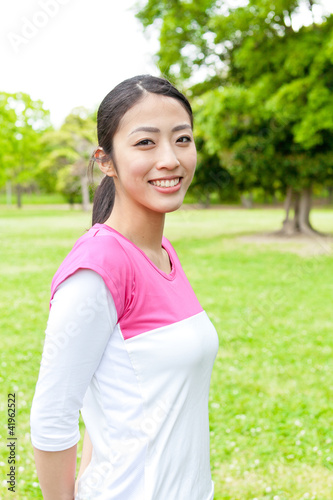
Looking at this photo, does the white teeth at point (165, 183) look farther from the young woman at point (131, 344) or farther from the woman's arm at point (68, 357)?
the woman's arm at point (68, 357)

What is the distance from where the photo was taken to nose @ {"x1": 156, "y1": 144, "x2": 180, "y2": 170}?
51.0 inches

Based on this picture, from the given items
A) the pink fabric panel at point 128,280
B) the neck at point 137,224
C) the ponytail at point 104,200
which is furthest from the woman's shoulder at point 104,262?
the ponytail at point 104,200

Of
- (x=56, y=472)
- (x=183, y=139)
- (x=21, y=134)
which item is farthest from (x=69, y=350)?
(x=21, y=134)

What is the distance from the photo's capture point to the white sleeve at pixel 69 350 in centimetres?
111

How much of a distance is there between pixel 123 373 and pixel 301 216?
806 inches

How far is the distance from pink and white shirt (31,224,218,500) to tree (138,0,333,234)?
1301 centimetres

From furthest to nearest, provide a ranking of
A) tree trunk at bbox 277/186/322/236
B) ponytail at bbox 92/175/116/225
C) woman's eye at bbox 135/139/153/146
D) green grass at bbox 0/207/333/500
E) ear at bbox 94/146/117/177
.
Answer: tree trunk at bbox 277/186/322/236 → green grass at bbox 0/207/333/500 → ponytail at bbox 92/175/116/225 → ear at bbox 94/146/117/177 → woman's eye at bbox 135/139/153/146

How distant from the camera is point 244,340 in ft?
21.5

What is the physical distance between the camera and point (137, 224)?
4.58ft

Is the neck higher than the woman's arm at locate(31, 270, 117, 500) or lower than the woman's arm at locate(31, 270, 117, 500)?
higher

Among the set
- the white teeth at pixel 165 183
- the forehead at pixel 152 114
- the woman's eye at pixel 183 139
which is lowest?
the white teeth at pixel 165 183

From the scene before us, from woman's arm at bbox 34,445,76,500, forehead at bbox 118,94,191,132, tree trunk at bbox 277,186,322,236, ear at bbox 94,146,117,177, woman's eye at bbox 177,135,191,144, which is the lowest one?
tree trunk at bbox 277,186,322,236

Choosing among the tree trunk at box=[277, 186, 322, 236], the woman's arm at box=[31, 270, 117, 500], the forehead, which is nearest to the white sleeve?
the woman's arm at box=[31, 270, 117, 500]

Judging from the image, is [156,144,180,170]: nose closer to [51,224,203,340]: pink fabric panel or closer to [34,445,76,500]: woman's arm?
[51,224,203,340]: pink fabric panel
